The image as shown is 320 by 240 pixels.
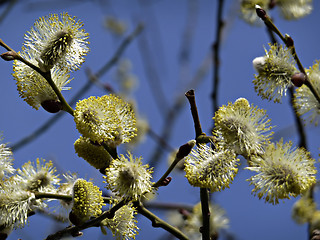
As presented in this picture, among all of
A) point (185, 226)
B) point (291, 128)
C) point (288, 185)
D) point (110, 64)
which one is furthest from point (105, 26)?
point (288, 185)

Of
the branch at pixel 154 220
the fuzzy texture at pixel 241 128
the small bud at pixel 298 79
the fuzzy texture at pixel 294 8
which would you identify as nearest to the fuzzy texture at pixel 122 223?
the branch at pixel 154 220

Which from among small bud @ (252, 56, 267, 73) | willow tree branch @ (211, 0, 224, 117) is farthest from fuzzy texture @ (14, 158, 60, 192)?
willow tree branch @ (211, 0, 224, 117)

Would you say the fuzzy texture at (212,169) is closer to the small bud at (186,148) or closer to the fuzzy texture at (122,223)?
the small bud at (186,148)

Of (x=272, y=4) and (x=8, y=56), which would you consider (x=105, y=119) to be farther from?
(x=272, y=4)

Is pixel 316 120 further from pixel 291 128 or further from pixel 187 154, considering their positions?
pixel 291 128

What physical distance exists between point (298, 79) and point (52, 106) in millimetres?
833

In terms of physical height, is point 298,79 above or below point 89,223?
above

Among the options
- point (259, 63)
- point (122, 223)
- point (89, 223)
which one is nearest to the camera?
point (89, 223)

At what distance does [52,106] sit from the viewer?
53.9 inches

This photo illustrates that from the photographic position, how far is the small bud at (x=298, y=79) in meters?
1.40

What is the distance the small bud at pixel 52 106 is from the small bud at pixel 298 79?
2.61ft

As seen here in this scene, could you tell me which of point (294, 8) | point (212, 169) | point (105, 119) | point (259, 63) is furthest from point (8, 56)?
point (294, 8)

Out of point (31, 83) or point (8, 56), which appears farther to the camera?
point (31, 83)

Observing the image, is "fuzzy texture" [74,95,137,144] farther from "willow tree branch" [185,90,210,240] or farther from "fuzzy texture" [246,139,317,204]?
"fuzzy texture" [246,139,317,204]
